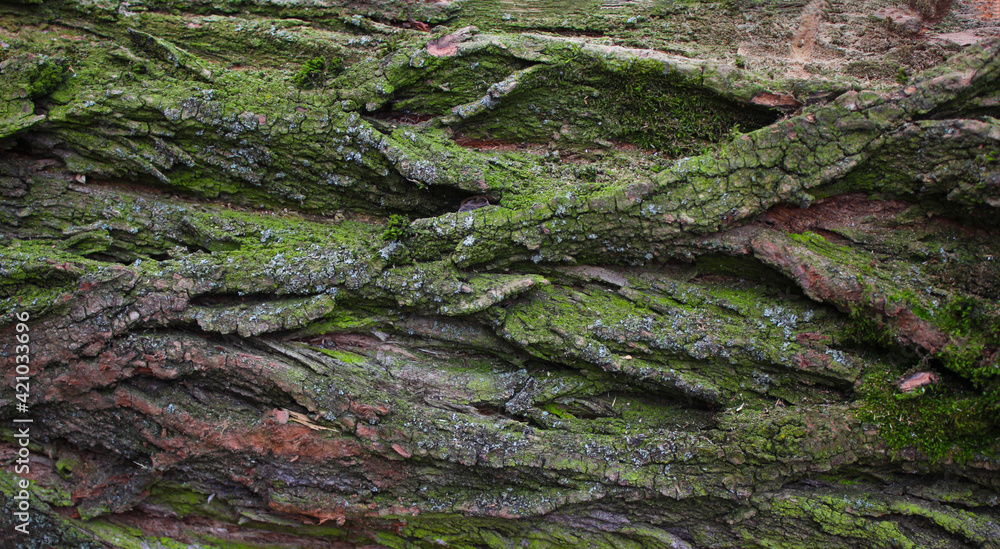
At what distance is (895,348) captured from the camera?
19.3 feet

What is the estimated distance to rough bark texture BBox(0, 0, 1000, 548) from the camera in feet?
19.4

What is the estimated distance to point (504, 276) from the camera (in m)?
6.75

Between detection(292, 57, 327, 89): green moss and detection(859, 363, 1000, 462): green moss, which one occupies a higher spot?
detection(292, 57, 327, 89): green moss

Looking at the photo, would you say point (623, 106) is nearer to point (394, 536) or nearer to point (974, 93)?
point (974, 93)

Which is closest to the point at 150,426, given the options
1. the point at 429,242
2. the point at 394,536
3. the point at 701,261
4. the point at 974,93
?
the point at 394,536

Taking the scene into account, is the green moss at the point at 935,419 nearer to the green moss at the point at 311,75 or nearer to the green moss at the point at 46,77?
the green moss at the point at 311,75

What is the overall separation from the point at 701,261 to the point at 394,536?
5121 mm

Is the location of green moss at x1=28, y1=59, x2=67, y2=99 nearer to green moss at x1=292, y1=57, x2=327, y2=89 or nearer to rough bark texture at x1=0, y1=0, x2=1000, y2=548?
rough bark texture at x1=0, y1=0, x2=1000, y2=548

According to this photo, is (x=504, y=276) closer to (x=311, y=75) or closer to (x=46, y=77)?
(x=311, y=75)

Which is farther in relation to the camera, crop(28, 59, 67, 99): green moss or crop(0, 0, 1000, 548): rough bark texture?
crop(28, 59, 67, 99): green moss

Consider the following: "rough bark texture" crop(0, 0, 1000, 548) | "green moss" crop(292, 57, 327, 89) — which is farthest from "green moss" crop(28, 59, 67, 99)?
"green moss" crop(292, 57, 327, 89)

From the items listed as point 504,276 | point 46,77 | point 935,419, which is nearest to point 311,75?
point 46,77

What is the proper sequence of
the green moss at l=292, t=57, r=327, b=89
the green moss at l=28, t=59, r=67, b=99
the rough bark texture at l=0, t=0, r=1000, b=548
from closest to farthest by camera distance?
the rough bark texture at l=0, t=0, r=1000, b=548
the green moss at l=28, t=59, r=67, b=99
the green moss at l=292, t=57, r=327, b=89

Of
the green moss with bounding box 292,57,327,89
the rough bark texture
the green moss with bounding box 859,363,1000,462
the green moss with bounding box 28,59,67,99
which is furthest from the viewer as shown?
the green moss with bounding box 292,57,327,89
